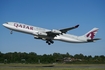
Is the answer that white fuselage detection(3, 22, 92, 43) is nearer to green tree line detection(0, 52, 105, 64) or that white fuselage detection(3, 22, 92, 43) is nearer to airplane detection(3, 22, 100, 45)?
airplane detection(3, 22, 100, 45)

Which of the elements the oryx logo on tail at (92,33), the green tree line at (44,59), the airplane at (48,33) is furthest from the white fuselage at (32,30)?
the green tree line at (44,59)

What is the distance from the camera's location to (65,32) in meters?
57.5

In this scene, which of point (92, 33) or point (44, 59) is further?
point (44, 59)

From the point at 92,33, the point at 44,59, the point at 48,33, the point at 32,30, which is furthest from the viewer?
the point at 44,59

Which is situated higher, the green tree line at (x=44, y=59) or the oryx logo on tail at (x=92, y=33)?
the oryx logo on tail at (x=92, y=33)

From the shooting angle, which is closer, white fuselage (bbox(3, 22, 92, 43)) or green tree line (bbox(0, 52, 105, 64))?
white fuselage (bbox(3, 22, 92, 43))

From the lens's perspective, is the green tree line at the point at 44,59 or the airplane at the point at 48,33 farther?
the green tree line at the point at 44,59

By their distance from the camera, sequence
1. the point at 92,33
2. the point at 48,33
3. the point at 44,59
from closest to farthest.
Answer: the point at 48,33, the point at 92,33, the point at 44,59

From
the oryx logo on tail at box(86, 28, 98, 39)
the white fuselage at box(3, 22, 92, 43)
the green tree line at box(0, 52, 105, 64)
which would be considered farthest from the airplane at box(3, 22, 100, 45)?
the green tree line at box(0, 52, 105, 64)

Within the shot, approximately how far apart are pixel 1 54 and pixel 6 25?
65.7 meters

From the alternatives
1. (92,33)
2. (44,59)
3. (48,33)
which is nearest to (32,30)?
(48,33)

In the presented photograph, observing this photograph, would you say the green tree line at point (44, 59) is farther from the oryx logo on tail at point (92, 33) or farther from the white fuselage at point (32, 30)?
the white fuselage at point (32, 30)

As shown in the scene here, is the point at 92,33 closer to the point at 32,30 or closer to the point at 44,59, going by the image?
the point at 32,30

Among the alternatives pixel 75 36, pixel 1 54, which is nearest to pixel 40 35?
pixel 75 36
